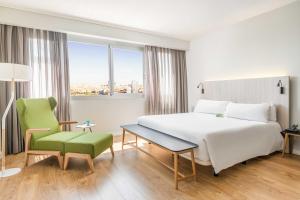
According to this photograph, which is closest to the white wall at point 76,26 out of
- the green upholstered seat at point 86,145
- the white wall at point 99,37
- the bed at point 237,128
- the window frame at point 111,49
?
the white wall at point 99,37

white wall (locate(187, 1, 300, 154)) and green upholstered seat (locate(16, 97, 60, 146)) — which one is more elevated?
white wall (locate(187, 1, 300, 154))

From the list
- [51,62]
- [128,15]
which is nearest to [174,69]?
[128,15]

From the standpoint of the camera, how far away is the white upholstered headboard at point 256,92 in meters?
3.21

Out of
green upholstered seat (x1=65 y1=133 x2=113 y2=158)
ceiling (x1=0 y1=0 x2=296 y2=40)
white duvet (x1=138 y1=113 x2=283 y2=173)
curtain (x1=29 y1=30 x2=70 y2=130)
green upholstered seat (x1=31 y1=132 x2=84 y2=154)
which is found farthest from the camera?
curtain (x1=29 y1=30 x2=70 y2=130)

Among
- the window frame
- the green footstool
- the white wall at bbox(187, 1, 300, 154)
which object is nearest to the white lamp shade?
the green footstool

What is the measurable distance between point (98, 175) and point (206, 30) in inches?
155

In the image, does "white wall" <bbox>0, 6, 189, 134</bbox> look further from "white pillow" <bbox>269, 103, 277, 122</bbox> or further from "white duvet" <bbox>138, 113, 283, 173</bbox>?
"white pillow" <bbox>269, 103, 277, 122</bbox>

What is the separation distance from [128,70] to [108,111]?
3.94ft

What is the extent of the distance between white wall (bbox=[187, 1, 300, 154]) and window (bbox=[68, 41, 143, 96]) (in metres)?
1.73

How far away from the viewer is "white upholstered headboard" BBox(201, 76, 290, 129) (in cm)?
321

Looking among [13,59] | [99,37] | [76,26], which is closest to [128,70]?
[99,37]

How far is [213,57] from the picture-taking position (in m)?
4.65

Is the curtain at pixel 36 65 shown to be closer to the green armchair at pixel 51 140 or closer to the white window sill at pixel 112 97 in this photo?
the white window sill at pixel 112 97

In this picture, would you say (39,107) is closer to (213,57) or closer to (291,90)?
(213,57)
